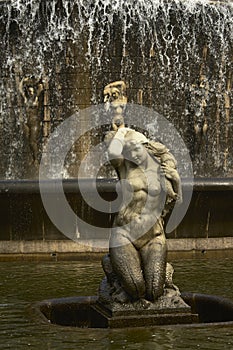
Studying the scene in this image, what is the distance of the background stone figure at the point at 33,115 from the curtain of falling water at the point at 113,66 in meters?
0.03

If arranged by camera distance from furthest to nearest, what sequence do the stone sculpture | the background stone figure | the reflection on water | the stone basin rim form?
the background stone figure → the stone basin rim → the stone sculpture → the reflection on water

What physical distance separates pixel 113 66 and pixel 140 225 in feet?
42.6

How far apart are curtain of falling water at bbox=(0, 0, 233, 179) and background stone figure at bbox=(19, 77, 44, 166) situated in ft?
0.10

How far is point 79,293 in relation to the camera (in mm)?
9398

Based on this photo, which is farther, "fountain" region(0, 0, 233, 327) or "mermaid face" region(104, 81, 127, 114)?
"fountain" region(0, 0, 233, 327)

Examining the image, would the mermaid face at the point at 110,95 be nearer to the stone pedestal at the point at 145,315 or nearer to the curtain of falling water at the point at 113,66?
the curtain of falling water at the point at 113,66

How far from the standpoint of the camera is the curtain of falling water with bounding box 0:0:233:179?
20.0m

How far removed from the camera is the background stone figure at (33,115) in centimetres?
2019

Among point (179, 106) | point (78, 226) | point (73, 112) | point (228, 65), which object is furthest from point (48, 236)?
point (228, 65)

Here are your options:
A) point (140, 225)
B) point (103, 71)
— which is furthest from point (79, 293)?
point (103, 71)

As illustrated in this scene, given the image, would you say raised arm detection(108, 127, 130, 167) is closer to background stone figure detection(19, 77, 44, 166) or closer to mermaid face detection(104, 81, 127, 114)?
mermaid face detection(104, 81, 127, 114)

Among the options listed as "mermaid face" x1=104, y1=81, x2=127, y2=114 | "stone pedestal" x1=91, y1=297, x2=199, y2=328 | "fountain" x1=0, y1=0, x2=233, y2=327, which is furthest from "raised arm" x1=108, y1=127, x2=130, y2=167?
"fountain" x1=0, y1=0, x2=233, y2=327

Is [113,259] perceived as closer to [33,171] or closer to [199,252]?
[199,252]

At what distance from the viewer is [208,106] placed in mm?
21453
